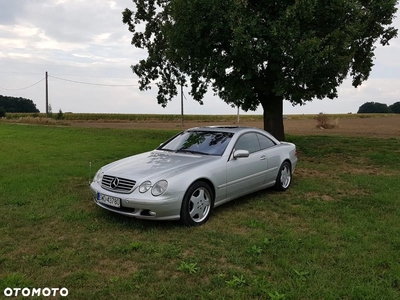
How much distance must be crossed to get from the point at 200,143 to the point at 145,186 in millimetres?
1706

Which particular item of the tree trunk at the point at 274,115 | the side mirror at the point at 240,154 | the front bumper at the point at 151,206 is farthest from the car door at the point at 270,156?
the tree trunk at the point at 274,115

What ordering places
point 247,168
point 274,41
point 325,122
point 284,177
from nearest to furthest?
point 247,168
point 284,177
point 274,41
point 325,122

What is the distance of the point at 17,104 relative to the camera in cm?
8888

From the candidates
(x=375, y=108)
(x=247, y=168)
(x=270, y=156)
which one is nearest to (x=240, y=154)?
(x=247, y=168)

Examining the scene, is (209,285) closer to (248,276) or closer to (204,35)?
(248,276)

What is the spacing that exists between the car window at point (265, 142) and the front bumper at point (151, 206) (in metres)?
2.54

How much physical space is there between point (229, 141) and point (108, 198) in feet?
7.32

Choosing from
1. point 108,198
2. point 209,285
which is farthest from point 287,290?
point 108,198

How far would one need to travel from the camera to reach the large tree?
9.80 meters

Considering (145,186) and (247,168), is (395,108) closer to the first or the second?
(247,168)

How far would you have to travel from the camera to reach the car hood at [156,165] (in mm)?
4852

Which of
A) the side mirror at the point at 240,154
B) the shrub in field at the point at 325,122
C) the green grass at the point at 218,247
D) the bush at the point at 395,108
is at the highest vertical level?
the bush at the point at 395,108

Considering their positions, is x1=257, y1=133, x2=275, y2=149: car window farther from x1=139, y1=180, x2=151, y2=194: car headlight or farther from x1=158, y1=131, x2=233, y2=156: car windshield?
x1=139, y1=180, x2=151, y2=194: car headlight

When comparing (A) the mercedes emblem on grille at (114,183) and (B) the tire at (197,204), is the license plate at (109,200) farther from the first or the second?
(B) the tire at (197,204)
